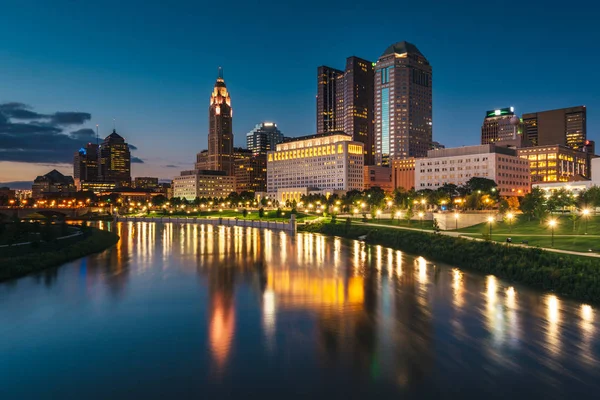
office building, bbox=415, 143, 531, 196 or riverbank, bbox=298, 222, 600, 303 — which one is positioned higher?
office building, bbox=415, 143, 531, 196

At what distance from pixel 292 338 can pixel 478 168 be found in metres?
174

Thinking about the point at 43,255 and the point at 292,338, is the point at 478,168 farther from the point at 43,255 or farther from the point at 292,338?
the point at 292,338

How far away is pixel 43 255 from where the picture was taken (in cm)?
4769

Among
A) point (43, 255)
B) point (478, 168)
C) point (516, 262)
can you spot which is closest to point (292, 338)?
point (516, 262)

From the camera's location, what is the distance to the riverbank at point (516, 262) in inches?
1261

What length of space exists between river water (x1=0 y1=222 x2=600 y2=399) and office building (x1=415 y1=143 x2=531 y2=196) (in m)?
150

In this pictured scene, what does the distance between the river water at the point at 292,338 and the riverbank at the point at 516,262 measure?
184cm

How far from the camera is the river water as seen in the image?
17766mm

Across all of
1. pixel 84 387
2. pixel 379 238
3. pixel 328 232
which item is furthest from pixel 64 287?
pixel 328 232

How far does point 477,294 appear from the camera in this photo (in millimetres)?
33688

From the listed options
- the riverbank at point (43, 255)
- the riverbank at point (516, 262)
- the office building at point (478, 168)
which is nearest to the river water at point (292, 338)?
the riverbank at point (516, 262)

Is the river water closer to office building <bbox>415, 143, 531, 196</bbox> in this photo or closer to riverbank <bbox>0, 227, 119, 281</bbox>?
riverbank <bbox>0, 227, 119, 281</bbox>

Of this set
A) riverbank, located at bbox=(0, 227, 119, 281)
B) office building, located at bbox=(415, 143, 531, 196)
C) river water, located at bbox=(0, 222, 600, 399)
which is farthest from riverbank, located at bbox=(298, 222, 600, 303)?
office building, located at bbox=(415, 143, 531, 196)

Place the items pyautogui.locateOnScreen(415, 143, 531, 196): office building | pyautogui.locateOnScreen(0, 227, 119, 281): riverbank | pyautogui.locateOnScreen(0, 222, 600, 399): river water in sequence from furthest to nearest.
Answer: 1. pyautogui.locateOnScreen(415, 143, 531, 196): office building
2. pyautogui.locateOnScreen(0, 227, 119, 281): riverbank
3. pyautogui.locateOnScreen(0, 222, 600, 399): river water
